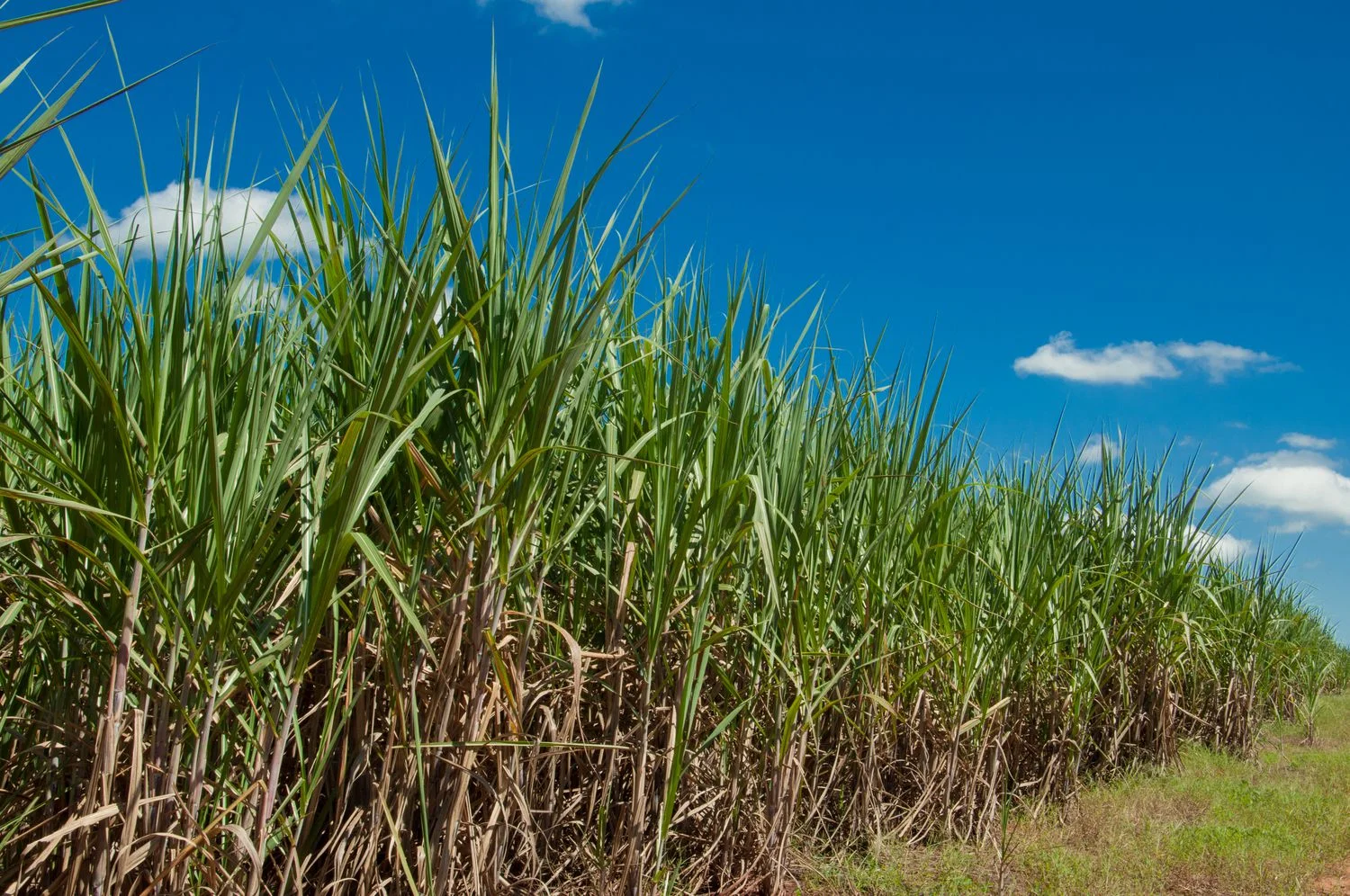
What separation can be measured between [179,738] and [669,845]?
148cm

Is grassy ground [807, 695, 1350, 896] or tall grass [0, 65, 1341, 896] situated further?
grassy ground [807, 695, 1350, 896]

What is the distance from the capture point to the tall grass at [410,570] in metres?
1.64

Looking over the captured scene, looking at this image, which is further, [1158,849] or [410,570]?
[1158,849]

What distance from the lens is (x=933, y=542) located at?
3691 mm

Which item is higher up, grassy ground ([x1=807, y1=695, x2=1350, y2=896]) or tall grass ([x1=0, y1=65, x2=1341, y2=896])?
tall grass ([x1=0, y1=65, x2=1341, y2=896])

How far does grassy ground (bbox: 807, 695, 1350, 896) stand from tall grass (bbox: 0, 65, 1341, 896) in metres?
0.50

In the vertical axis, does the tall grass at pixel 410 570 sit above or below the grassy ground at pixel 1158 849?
above

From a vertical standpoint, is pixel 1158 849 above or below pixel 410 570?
below

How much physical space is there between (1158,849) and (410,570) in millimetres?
3373

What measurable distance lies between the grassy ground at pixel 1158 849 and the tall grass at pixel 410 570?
1.63 ft

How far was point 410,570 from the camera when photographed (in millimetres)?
1990

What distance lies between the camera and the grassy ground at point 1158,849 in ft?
10.8

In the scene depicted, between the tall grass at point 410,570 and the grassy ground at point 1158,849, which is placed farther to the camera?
the grassy ground at point 1158,849

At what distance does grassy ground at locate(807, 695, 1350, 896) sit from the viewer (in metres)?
3.30
